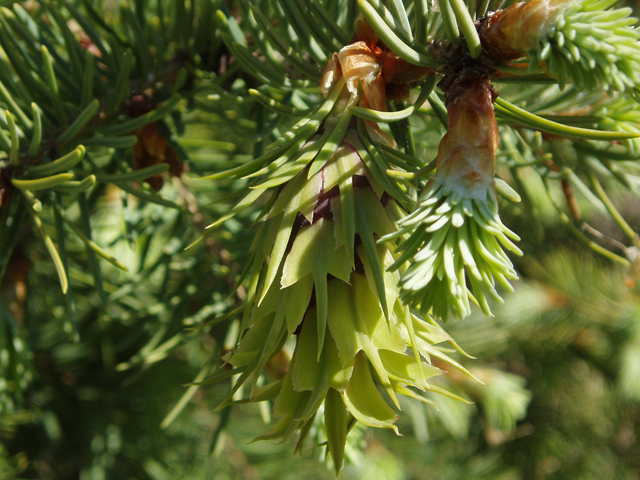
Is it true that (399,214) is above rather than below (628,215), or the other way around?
above

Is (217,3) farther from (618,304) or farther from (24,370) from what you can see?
(618,304)

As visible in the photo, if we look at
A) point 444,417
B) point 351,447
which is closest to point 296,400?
point 351,447

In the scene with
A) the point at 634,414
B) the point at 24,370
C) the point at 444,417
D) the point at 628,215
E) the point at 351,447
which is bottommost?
the point at 634,414

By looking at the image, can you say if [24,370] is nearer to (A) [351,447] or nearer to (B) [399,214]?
(A) [351,447]

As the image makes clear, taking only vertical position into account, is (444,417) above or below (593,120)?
below

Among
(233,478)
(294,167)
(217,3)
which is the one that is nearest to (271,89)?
(217,3)

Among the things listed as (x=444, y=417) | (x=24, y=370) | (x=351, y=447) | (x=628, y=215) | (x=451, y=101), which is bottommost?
(x=628, y=215)

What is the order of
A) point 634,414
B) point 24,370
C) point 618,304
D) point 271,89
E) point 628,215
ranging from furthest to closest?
point 628,215 < point 634,414 < point 618,304 < point 24,370 < point 271,89

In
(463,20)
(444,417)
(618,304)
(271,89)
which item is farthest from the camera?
(618,304)

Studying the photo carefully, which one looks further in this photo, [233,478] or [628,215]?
[628,215]
